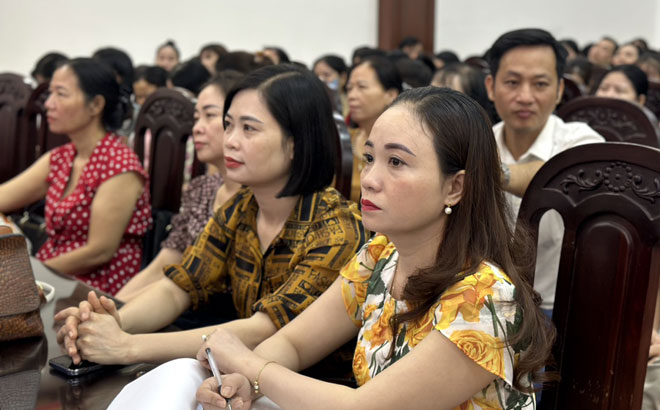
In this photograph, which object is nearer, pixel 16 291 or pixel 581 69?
pixel 16 291

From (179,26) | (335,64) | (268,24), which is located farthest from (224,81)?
(268,24)

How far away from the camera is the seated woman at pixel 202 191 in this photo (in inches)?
81.2

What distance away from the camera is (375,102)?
3.32 meters

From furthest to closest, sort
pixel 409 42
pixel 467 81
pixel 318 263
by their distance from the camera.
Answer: pixel 409 42
pixel 467 81
pixel 318 263

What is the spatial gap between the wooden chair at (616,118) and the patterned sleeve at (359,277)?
117 centimetres

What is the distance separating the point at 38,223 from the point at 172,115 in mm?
827

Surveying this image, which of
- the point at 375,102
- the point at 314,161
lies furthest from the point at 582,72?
the point at 314,161

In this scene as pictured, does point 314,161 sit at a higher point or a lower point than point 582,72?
higher

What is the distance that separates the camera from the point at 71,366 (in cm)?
113

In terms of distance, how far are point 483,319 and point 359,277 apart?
0.95ft

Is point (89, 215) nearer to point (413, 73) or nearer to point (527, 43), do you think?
point (527, 43)

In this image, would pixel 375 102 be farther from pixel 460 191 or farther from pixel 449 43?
pixel 449 43

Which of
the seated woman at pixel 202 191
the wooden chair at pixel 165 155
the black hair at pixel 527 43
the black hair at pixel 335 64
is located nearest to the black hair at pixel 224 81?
the seated woman at pixel 202 191

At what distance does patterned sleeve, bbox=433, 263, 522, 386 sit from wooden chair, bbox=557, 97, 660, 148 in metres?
1.28
